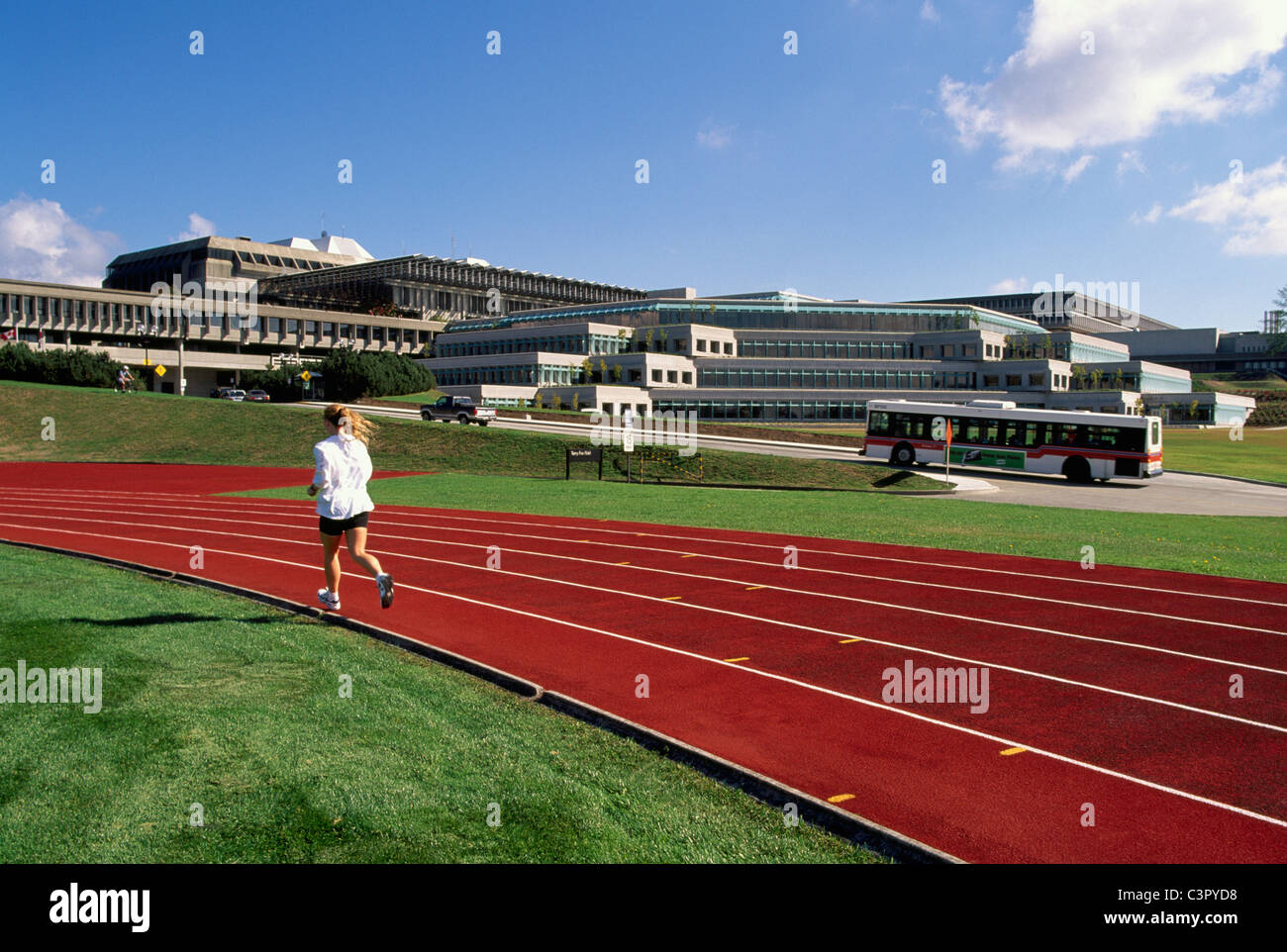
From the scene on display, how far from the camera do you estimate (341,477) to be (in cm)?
910

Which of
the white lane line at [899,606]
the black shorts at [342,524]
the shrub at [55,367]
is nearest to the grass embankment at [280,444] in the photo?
the shrub at [55,367]

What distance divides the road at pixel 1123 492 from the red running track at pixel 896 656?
17088 millimetres

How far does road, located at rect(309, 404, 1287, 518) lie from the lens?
29.5 metres

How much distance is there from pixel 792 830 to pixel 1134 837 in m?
2.02

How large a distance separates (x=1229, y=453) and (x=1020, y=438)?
24.5m

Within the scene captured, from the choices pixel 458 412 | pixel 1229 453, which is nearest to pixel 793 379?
pixel 1229 453

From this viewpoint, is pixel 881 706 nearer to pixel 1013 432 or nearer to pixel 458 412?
pixel 1013 432

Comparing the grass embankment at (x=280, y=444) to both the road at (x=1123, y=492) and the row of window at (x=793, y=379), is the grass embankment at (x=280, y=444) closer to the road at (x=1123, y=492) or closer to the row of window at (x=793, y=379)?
the road at (x=1123, y=492)

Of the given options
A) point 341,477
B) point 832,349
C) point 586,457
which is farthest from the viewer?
point 832,349

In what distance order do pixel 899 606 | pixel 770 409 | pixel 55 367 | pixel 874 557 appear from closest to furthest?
pixel 899 606
pixel 874 557
pixel 55 367
pixel 770 409

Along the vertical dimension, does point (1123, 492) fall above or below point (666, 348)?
below

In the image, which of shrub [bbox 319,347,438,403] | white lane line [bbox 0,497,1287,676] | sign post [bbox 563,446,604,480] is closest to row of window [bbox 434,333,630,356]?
shrub [bbox 319,347,438,403]
